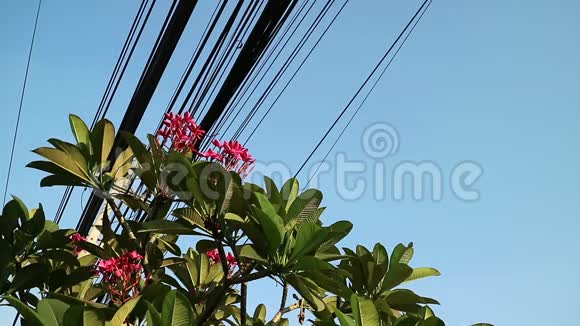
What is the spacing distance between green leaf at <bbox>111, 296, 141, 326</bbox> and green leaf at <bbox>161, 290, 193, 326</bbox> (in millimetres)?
171

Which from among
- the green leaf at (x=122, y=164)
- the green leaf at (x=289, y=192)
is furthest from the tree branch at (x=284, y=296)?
the green leaf at (x=122, y=164)

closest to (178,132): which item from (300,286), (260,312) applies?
(300,286)

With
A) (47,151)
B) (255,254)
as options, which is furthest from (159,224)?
(47,151)

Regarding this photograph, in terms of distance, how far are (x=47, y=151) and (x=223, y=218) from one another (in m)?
0.52

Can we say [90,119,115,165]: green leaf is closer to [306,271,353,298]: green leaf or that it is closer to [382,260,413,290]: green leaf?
[306,271,353,298]: green leaf

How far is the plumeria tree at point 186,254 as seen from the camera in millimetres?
1314

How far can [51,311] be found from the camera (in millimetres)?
1206

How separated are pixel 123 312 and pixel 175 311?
198 mm

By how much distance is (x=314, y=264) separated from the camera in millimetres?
1311

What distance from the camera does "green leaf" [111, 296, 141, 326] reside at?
4.13 ft

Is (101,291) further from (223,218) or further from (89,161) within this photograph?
(223,218)

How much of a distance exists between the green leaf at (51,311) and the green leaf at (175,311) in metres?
0.25

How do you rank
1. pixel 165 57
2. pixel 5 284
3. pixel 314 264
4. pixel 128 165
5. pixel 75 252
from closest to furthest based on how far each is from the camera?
pixel 314 264, pixel 5 284, pixel 128 165, pixel 75 252, pixel 165 57

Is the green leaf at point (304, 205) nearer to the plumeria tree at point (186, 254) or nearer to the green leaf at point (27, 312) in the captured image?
the plumeria tree at point (186, 254)
